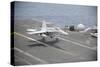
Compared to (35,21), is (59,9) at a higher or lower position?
higher

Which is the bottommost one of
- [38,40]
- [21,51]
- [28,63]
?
[28,63]

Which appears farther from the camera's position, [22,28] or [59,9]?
[59,9]

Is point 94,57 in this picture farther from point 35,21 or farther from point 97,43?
point 35,21

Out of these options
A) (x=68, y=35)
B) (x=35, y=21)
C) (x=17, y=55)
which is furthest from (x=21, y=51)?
(x=68, y=35)

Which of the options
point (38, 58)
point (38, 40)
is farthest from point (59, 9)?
point (38, 58)
